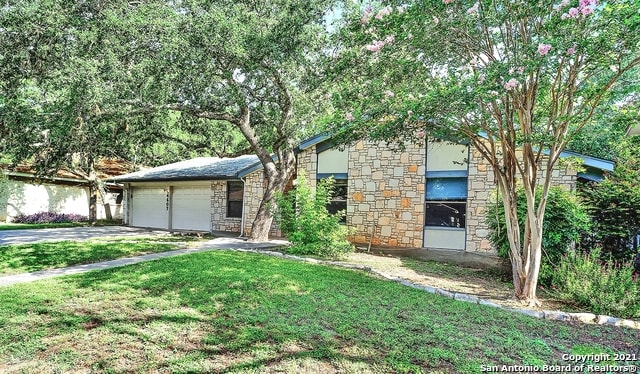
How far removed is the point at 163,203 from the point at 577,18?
57.7 ft

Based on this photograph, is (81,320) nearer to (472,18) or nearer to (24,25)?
(472,18)

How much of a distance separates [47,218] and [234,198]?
518 inches

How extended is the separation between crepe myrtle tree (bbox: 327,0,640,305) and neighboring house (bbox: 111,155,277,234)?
8.30 m

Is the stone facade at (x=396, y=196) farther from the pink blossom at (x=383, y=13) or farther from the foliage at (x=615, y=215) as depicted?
the pink blossom at (x=383, y=13)

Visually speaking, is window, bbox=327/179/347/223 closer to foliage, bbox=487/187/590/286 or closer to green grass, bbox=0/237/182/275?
green grass, bbox=0/237/182/275

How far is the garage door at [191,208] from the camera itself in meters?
16.1

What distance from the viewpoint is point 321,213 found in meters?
10.5

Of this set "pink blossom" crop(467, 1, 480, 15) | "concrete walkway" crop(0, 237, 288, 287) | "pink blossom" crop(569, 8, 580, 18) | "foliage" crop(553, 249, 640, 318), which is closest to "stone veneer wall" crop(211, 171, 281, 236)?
"concrete walkway" crop(0, 237, 288, 287)

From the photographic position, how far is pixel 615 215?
7.55 m

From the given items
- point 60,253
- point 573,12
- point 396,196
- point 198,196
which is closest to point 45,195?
point 198,196

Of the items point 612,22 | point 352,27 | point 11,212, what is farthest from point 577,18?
point 11,212

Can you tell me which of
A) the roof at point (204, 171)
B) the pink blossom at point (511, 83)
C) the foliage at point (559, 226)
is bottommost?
the foliage at point (559, 226)

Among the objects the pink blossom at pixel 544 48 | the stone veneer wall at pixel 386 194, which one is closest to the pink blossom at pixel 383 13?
the pink blossom at pixel 544 48

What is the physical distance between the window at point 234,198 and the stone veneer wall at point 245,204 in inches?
6.0
